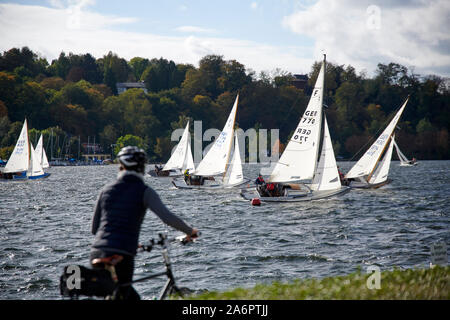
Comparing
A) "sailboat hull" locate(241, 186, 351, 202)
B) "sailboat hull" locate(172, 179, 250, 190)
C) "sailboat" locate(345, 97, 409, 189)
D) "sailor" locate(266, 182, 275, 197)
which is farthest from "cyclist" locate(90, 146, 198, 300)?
"sailboat" locate(345, 97, 409, 189)

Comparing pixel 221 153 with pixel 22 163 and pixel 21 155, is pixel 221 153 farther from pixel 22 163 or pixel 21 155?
pixel 22 163

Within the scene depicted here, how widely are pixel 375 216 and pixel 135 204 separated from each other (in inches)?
1023

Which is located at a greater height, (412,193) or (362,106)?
(362,106)

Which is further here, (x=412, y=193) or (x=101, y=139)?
(x=101, y=139)

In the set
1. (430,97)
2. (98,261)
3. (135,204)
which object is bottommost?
(98,261)

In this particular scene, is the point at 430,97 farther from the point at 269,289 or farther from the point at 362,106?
the point at 269,289

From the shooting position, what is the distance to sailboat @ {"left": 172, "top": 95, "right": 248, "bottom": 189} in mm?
46688

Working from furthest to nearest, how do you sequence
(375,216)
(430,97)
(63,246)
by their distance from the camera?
(430,97) < (375,216) < (63,246)

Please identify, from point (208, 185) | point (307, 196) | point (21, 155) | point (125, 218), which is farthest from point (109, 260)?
Answer: point (21, 155)

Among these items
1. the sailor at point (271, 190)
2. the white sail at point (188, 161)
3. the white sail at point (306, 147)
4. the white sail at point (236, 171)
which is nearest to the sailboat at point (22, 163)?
the white sail at point (188, 161)

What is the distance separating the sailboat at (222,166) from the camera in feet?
153

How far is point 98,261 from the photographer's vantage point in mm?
6582

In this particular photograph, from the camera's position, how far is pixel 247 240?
22.9 m
